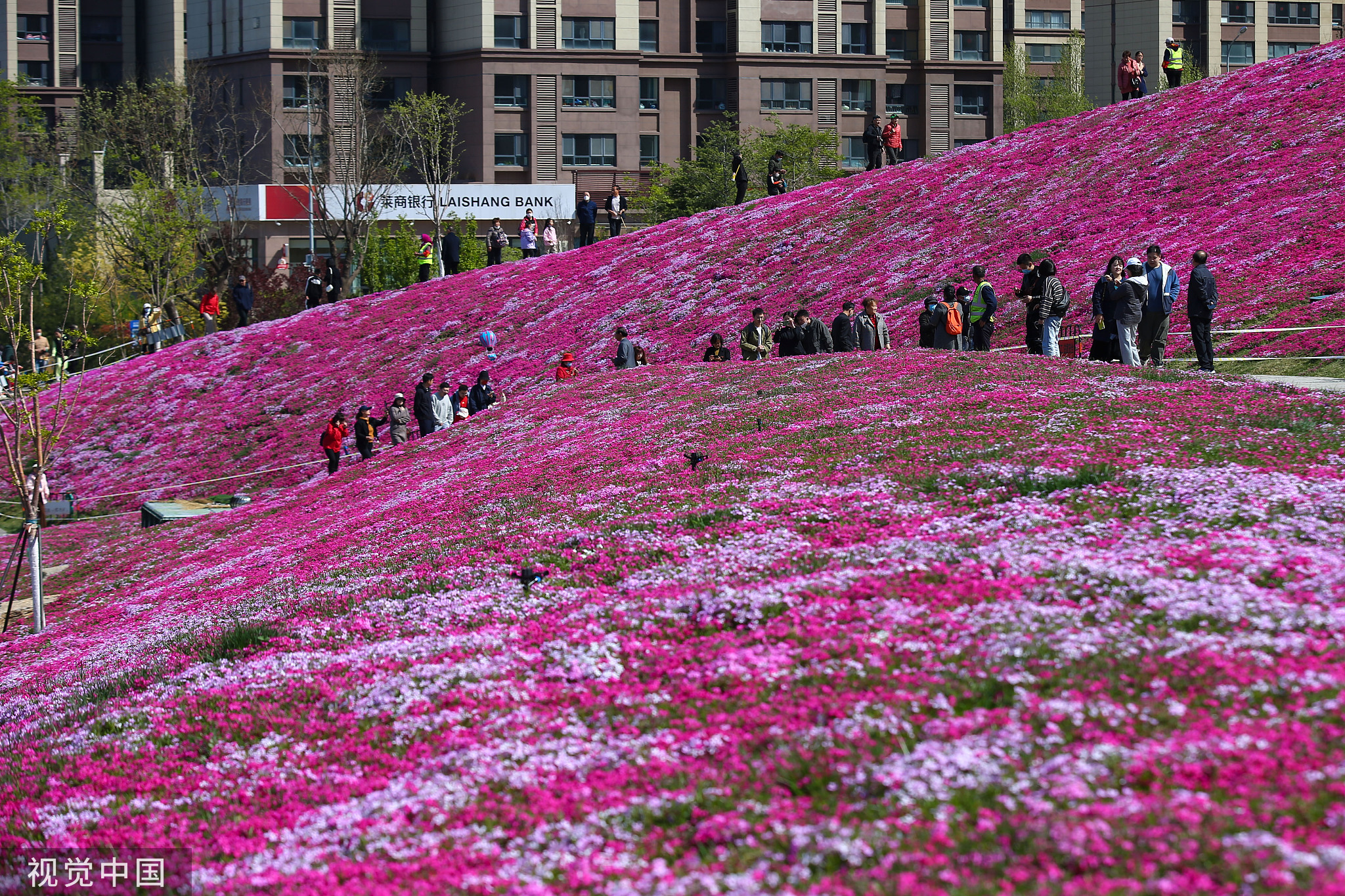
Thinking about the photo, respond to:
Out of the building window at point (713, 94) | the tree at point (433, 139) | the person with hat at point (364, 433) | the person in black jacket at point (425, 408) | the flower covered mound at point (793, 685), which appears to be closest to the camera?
the flower covered mound at point (793, 685)

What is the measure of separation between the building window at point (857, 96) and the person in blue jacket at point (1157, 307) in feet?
230

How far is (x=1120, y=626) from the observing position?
816 cm

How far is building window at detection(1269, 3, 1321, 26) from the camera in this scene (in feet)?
331

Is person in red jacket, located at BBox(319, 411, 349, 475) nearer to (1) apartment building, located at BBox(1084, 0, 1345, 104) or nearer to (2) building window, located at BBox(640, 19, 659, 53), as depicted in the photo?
(2) building window, located at BBox(640, 19, 659, 53)

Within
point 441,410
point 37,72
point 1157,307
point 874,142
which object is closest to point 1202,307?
point 1157,307

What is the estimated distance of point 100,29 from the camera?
98.5 m

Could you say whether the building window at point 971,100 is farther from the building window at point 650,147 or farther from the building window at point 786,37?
the building window at point 650,147

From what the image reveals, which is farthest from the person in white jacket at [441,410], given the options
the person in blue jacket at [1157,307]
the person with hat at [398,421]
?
the person in blue jacket at [1157,307]

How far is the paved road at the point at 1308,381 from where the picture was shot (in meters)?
18.8

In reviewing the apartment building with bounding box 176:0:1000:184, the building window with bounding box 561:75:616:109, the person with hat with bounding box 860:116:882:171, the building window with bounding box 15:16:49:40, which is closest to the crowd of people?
the person with hat with bounding box 860:116:882:171

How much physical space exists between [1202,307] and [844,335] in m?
7.85

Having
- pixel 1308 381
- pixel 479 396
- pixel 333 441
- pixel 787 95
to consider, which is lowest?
pixel 333 441

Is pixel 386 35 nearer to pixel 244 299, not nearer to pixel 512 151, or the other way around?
pixel 512 151

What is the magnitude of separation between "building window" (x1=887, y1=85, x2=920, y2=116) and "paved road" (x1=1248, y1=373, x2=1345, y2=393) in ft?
241
